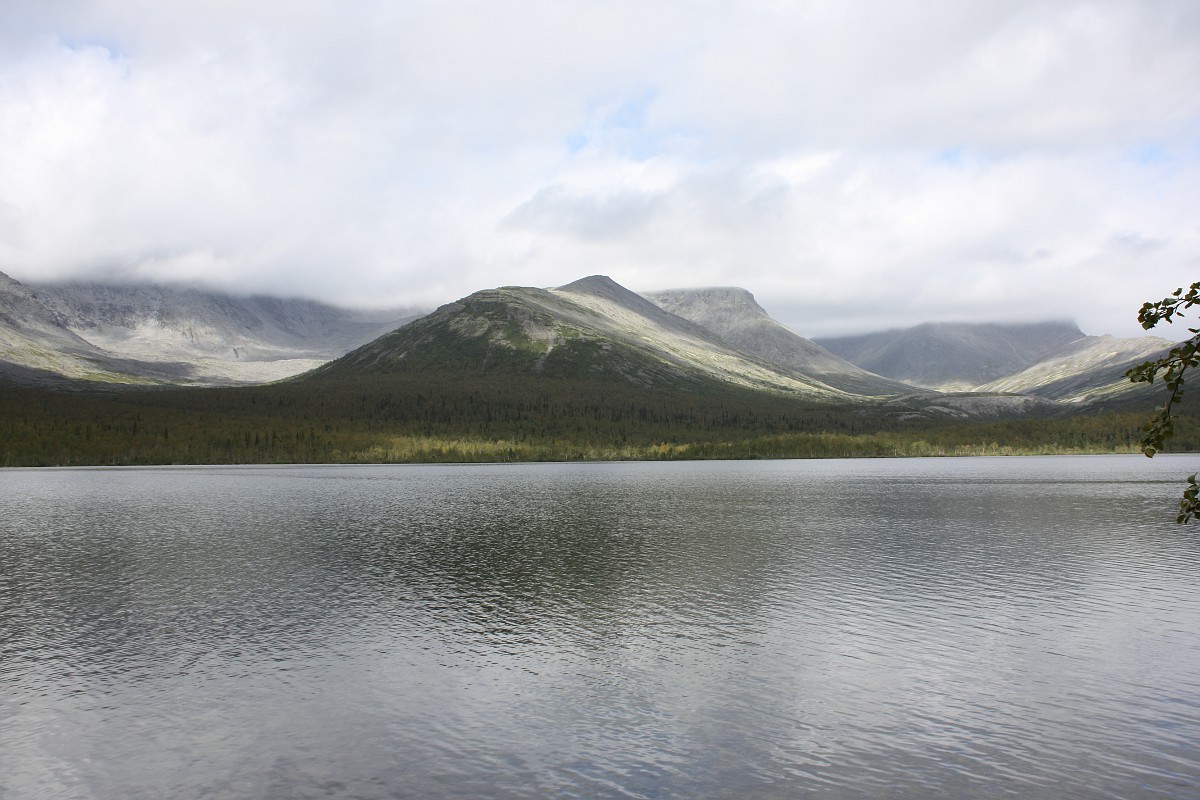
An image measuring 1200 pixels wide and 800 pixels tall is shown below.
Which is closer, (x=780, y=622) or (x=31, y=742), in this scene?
(x=31, y=742)

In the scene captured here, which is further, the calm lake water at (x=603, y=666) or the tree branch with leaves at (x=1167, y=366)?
the calm lake water at (x=603, y=666)

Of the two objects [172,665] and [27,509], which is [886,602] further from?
[27,509]

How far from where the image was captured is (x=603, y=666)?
3697cm

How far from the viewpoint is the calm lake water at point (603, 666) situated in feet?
83.5

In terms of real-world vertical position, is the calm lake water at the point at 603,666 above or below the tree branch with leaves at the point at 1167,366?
below

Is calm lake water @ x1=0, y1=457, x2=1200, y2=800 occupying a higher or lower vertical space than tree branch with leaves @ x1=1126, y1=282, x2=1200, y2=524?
lower

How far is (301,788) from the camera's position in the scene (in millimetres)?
24453

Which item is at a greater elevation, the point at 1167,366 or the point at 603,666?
the point at 1167,366

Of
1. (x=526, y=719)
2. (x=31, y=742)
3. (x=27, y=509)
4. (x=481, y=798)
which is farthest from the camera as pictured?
(x=27, y=509)

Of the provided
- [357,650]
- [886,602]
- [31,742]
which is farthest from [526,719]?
[886,602]

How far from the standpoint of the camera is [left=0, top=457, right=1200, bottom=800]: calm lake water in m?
25.5

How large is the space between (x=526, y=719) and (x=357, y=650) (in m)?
13.1

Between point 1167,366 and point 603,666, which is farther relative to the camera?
point 603,666

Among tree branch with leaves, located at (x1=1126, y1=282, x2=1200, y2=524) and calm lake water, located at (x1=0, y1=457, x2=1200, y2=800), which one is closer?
tree branch with leaves, located at (x1=1126, y1=282, x2=1200, y2=524)
